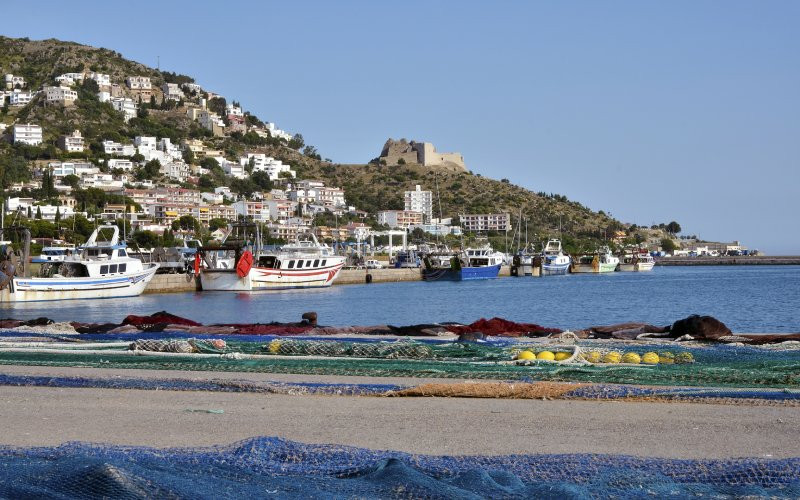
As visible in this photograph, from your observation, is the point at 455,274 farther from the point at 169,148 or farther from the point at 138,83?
the point at 138,83

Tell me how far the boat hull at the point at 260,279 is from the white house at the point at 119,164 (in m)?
95.9

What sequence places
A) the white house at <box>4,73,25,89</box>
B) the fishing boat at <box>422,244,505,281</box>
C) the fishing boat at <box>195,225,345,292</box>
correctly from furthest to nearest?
the white house at <box>4,73,25,89</box>, the fishing boat at <box>422,244,505,281</box>, the fishing boat at <box>195,225,345,292</box>

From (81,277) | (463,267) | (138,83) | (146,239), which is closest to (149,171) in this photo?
(138,83)

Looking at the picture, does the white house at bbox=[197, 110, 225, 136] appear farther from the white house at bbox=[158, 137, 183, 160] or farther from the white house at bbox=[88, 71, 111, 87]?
the white house at bbox=[158, 137, 183, 160]

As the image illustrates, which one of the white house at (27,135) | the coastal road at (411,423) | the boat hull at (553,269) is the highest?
the white house at (27,135)

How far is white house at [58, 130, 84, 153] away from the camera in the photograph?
146 metres

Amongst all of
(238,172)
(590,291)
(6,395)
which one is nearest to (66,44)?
(238,172)

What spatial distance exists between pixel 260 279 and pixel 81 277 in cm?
1141

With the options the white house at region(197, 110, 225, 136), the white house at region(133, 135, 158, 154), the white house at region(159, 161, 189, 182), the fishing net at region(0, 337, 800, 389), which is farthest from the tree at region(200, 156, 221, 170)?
the fishing net at region(0, 337, 800, 389)

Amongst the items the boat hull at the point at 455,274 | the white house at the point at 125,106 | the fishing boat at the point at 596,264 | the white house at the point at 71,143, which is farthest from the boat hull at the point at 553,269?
the white house at the point at 125,106

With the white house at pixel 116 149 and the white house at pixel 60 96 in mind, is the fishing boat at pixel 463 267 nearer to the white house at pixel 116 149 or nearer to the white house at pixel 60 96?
the white house at pixel 116 149

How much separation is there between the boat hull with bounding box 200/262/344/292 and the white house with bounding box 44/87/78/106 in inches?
4613

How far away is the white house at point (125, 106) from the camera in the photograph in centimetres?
16925

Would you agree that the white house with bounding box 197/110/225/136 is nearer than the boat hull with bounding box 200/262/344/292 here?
No
